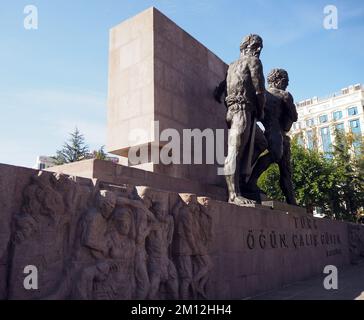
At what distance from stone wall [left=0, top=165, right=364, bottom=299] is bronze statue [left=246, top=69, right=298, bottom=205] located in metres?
2.21

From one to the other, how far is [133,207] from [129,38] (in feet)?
16.9

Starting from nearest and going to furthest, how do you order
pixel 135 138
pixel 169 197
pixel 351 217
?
pixel 169 197, pixel 135 138, pixel 351 217

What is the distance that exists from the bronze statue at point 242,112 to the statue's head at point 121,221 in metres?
3.34

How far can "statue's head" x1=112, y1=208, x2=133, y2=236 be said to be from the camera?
153 inches

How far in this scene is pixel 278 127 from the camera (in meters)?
8.77

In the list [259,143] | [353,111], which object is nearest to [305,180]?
[259,143]

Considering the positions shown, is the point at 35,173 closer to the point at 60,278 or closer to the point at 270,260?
the point at 60,278

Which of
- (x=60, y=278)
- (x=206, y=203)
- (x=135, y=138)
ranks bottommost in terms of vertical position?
(x=60, y=278)

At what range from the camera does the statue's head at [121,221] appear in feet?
12.8

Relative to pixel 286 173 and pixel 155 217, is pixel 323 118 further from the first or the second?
pixel 155 217

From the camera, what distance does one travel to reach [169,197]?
189 inches

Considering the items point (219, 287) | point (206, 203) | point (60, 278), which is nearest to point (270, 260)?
point (219, 287)

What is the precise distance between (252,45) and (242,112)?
5.08 feet

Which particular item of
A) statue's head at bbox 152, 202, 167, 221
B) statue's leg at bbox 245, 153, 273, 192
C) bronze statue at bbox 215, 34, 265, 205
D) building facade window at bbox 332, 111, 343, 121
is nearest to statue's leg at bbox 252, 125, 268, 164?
statue's leg at bbox 245, 153, 273, 192
